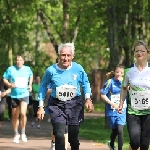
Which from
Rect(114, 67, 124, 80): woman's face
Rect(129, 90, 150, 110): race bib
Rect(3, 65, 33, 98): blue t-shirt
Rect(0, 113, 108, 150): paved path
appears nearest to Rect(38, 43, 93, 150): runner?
Rect(129, 90, 150, 110): race bib

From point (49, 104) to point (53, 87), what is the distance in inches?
10.7

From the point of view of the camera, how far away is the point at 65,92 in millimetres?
11172

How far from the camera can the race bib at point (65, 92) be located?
1120 centimetres

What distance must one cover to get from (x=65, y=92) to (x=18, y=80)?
6.43 meters

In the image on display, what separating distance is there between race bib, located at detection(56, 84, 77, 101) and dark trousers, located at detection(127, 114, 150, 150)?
1035 millimetres

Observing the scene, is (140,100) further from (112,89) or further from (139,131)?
(112,89)

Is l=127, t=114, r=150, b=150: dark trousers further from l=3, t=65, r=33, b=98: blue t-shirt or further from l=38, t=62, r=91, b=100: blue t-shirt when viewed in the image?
l=3, t=65, r=33, b=98: blue t-shirt

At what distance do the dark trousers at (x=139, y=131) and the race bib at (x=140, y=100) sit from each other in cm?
15

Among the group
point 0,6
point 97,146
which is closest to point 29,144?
point 97,146

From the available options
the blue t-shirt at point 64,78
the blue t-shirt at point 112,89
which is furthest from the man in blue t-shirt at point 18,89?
the blue t-shirt at point 64,78

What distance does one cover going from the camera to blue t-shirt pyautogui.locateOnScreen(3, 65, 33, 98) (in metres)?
17.5

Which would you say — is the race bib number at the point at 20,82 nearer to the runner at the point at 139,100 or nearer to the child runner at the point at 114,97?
the child runner at the point at 114,97

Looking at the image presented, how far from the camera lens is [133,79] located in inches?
429

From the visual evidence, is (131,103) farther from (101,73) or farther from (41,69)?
(101,73)
